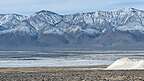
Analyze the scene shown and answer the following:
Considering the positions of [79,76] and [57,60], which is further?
[57,60]

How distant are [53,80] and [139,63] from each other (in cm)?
2696

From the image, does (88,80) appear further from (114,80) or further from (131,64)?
(131,64)

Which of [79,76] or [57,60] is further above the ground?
[79,76]

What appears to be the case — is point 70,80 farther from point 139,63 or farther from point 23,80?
point 139,63

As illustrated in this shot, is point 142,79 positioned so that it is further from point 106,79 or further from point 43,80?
point 43,80

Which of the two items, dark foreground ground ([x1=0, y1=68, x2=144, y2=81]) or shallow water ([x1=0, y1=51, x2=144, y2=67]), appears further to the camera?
shallow water ([x1=0, y1=51, x2=144, y2=67])

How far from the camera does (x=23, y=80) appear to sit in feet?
147

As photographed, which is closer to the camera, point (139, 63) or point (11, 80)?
point (11, 80)

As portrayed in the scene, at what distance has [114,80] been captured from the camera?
43.9 m

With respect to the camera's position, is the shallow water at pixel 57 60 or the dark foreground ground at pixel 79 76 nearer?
the dark foreground ground at pixel 79 76

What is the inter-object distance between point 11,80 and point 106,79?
27.9 feet

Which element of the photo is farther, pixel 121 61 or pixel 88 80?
pixel 121 61

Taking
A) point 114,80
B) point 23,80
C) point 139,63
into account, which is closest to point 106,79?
point 114,80

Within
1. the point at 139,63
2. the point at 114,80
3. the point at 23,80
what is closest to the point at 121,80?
the point at 114,80
